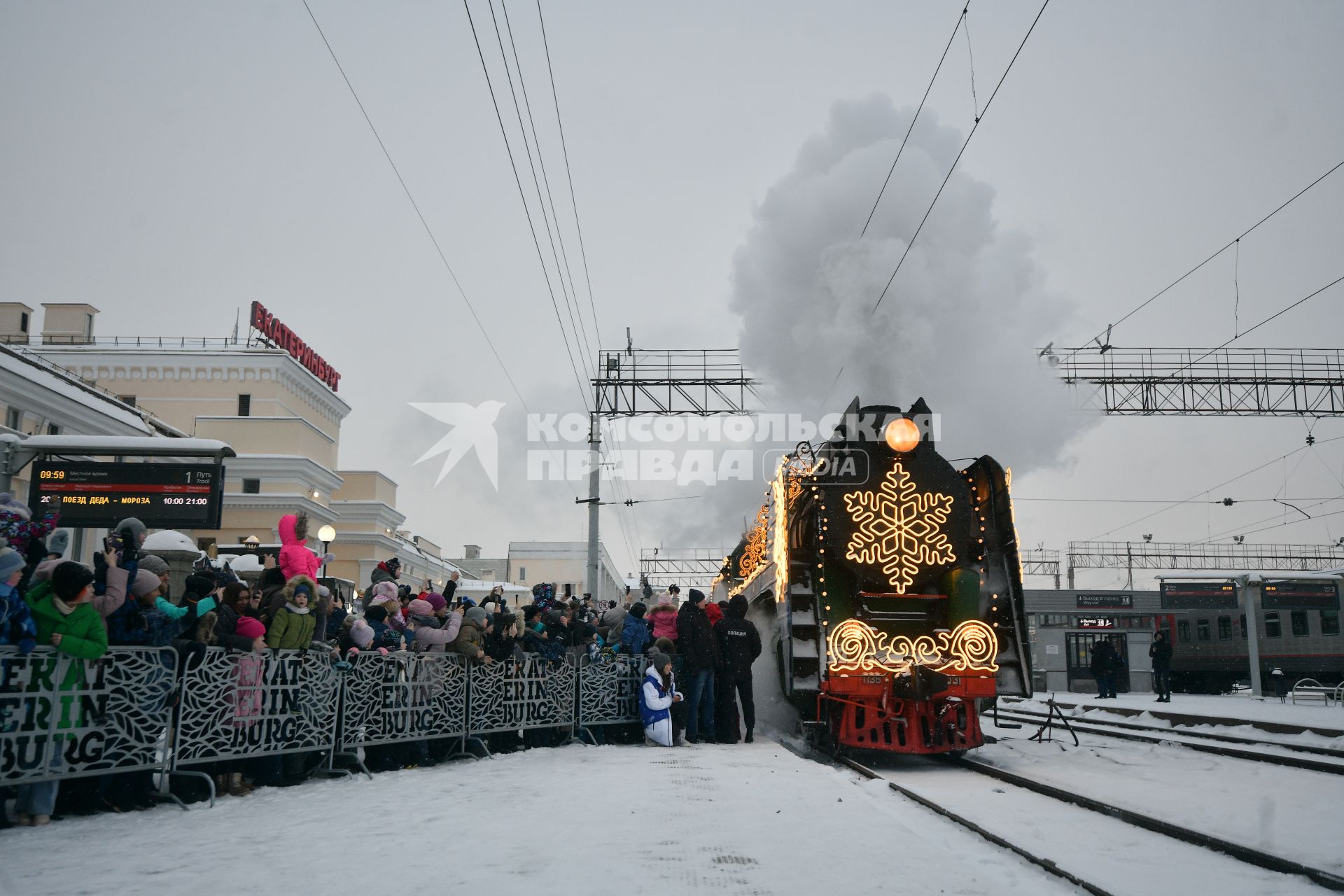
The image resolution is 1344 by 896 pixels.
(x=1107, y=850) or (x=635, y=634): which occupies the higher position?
(x=635, y=634)

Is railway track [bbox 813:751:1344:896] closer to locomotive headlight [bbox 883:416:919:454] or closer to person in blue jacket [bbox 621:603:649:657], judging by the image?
locomotive headlight [bbox 883:416:919:454]

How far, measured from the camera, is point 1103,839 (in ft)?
19.3

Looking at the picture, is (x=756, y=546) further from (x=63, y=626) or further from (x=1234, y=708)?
(x=1234, y=708)

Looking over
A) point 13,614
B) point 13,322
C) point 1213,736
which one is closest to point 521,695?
point 13,614

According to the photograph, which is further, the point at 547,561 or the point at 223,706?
the point at 547,561

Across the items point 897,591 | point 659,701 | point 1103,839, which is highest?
point 897,591

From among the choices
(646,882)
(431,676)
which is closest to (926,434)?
(431,676)

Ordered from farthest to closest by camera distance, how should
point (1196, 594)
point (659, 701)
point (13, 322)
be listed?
point (13, 322), point (1196, 594), point (659, 701)

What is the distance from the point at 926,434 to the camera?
1065 cm

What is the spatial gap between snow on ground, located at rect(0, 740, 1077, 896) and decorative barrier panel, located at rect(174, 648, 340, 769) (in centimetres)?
37

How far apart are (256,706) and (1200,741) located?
11.4 m

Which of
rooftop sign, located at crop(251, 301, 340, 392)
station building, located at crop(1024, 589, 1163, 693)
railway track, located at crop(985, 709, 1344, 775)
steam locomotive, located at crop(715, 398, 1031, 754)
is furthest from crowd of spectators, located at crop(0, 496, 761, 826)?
rooftop sign, located at crop(251, 301, 340, 392)

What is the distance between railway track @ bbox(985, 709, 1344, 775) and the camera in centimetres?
1000

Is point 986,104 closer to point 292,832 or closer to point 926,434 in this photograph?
point 926,434
